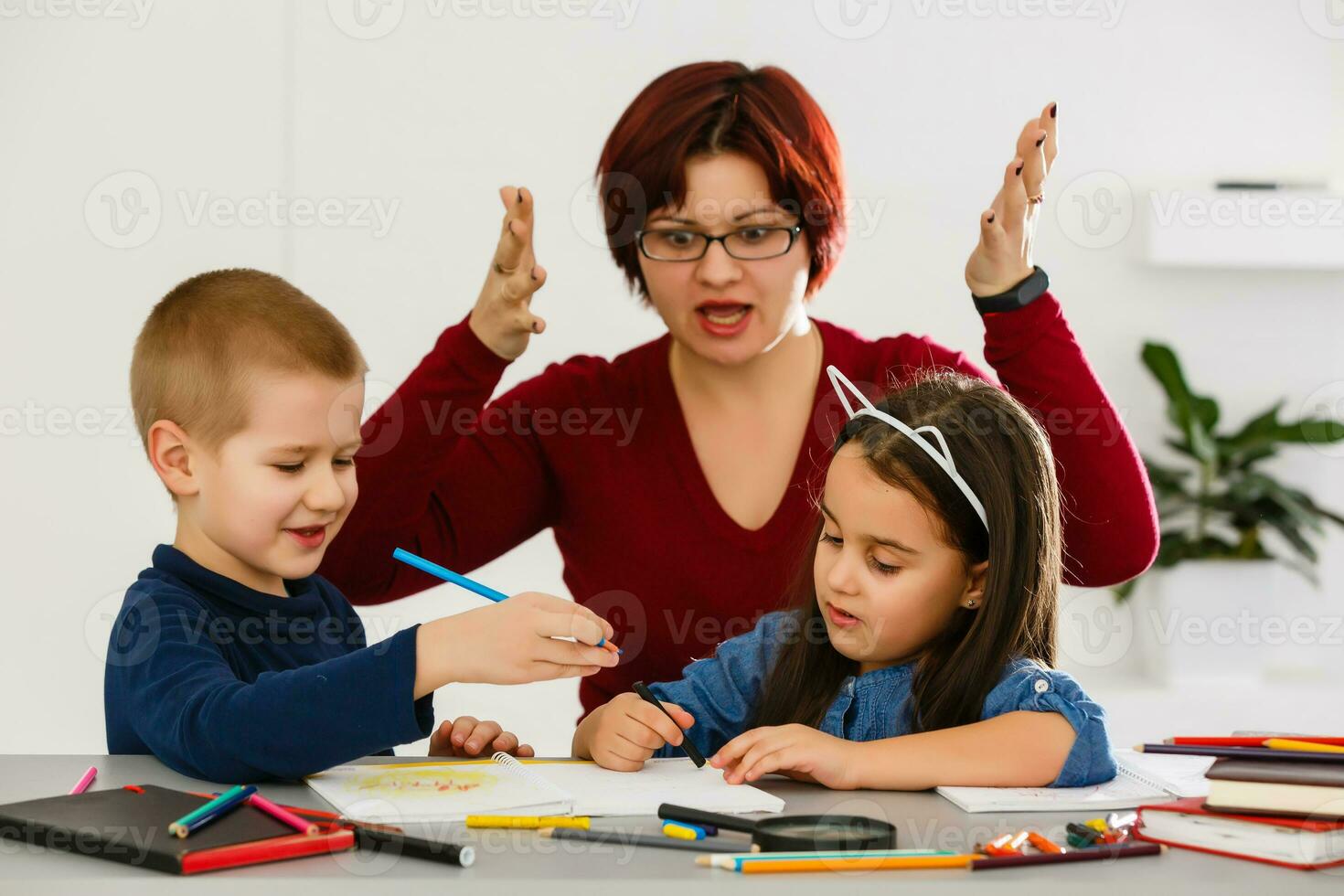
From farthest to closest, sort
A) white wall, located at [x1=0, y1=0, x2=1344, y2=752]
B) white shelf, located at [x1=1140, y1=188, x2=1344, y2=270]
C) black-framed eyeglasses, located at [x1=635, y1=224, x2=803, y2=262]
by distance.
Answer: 1. white shelf, located at [x1=1140, y1=188, x2=1344, y2=270]
2. white wall, located at [x1=0, y1=0, x2=1344, y2=752]
3. black-framed eyeglasses, located at [x1=635, y1=224, x2=803, y2=262]

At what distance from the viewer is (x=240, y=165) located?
10.6ft

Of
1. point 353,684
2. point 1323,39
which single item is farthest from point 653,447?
point 1323,39

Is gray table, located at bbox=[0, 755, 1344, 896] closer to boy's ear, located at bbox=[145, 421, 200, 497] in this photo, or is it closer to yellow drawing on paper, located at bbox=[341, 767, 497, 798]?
yellow drawing on paper, located at bbox=[341, 767, 497, 798]

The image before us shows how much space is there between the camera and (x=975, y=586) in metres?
1.40

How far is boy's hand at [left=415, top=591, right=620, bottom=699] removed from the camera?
3.62 feet

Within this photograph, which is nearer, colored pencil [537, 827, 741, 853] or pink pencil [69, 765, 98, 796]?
colored pencil [537, 827, 741, 853]

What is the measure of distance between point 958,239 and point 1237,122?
2.76 feet

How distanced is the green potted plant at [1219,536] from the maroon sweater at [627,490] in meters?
1.85

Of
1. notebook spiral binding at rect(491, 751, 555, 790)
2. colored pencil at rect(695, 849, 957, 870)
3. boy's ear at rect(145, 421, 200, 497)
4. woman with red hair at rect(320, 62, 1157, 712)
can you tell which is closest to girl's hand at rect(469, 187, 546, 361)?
woman with red hair at rect(320, 62, 1157, 712)

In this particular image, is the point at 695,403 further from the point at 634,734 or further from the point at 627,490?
the point at 634,734

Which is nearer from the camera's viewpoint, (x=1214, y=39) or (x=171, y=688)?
(x=171, y=688)

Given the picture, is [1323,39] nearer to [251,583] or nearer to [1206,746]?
[1206,746]

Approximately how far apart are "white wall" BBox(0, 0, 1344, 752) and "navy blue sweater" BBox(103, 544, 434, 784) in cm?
192

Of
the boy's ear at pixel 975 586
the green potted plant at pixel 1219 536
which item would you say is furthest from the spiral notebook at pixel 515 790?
the green potted plant at pixel 1219 536
